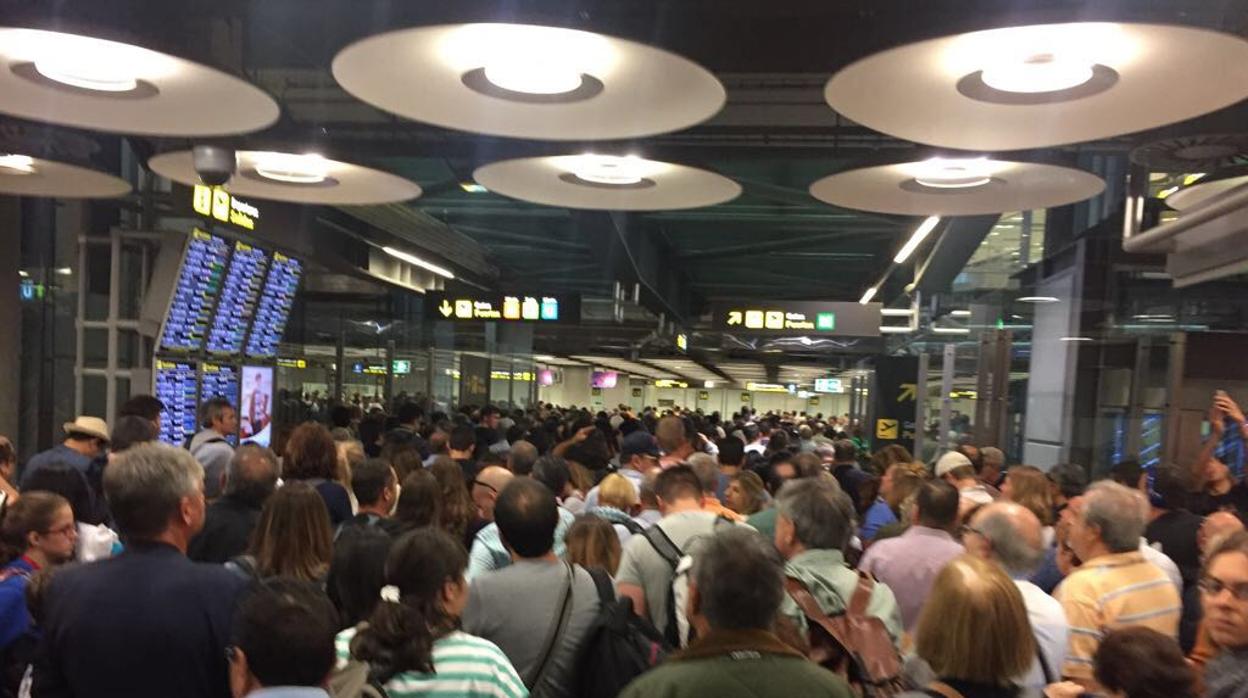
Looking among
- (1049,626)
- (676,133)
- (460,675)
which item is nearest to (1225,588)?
(1049,626)

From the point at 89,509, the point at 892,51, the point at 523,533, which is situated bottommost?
the point at 89,509

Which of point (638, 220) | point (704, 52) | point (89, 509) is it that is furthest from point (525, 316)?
point (89, 509)

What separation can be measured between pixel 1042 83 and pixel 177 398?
741cm

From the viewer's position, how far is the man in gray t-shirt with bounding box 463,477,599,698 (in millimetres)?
2820

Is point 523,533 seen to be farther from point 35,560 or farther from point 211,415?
point 211,415

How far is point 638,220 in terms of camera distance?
12453mm

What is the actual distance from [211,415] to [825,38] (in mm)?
5150

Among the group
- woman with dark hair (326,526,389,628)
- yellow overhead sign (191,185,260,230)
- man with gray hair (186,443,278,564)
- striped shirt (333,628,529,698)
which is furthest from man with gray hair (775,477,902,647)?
yellow overhead sign (191,185,260,230)

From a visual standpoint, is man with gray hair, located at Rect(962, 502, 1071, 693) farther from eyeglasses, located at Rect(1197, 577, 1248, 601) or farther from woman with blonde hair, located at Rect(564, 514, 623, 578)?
woman with blonde hair, located at Rect(564, 514, 623, 578)

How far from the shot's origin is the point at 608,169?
6.36 m

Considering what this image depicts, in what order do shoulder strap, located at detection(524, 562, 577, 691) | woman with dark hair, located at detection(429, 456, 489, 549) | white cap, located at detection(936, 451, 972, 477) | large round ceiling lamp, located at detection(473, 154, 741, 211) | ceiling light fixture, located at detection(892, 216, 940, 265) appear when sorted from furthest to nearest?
1. ceiling light fixture, located at detection(892, 216, 940, 265)
2. white cap, located at detection(936, 451, 972, 477)
3. large round ceiling lamp, located at detection(473, 154, 741, 211)
4. woman with dark hair, located at detection(429, 456, 489, 549)
5. shoulder strap, located at detection(524, 562, 577, 691)

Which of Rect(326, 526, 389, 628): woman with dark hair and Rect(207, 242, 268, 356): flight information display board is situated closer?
Rect(326, 526, 389, 628): woman with dark hair

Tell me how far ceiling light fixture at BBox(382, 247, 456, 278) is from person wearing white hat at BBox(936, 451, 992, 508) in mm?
8959

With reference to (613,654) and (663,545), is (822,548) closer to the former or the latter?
(663,545)
